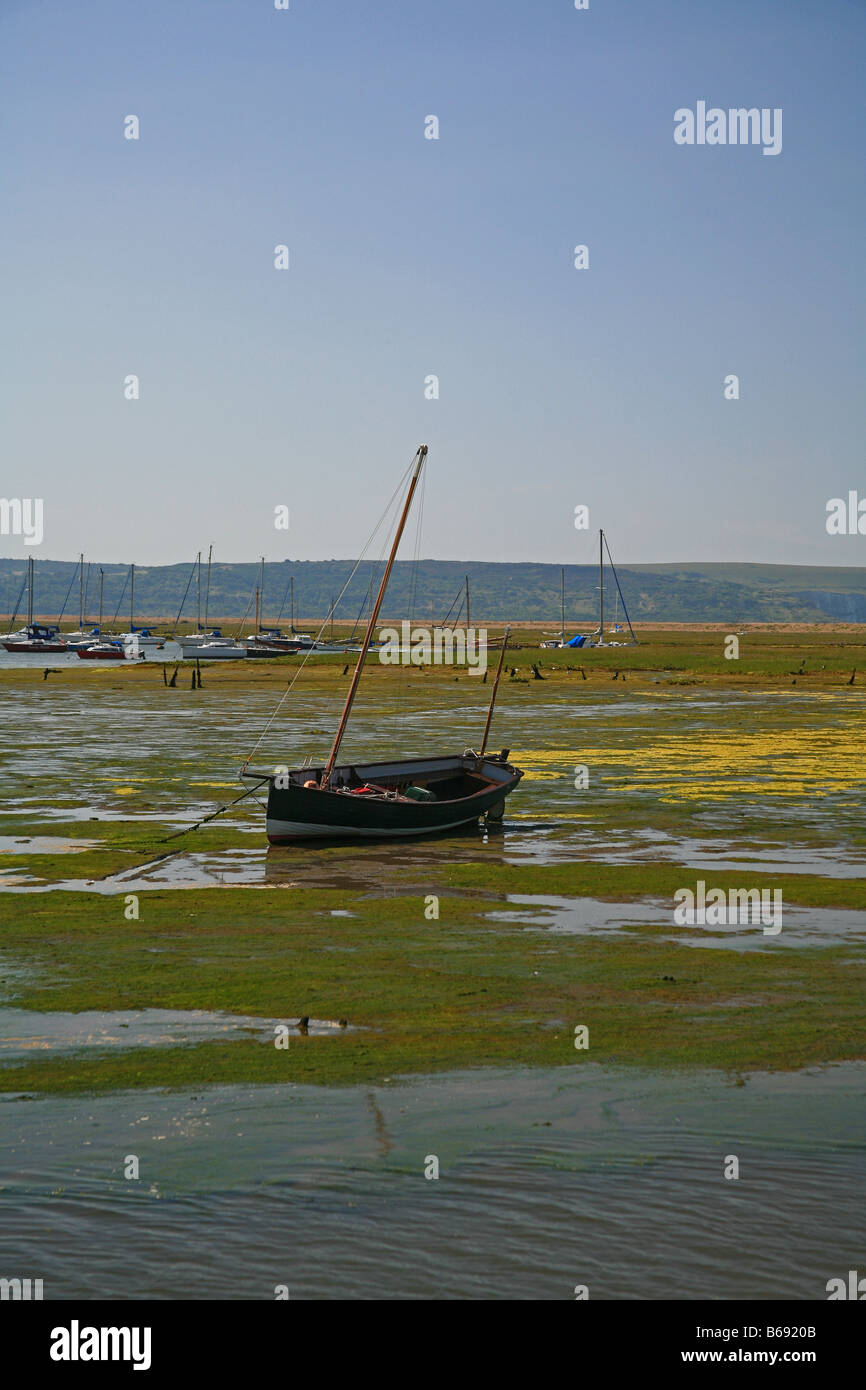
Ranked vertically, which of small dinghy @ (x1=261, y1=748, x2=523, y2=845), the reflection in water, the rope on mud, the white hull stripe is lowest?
the reflection in water

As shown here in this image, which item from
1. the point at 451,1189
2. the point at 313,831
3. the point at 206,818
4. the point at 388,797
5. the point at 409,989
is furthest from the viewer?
the point at 206,818

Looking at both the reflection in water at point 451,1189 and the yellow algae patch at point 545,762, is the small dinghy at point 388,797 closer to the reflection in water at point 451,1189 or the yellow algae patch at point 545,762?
the yellow algae patch at point 545,762

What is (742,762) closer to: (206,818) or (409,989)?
(206,818)

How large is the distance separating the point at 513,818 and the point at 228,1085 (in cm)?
2120

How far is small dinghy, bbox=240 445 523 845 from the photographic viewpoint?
1127 inches

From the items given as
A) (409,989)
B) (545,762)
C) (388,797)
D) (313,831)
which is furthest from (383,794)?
(545,762)

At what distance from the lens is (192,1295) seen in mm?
9109

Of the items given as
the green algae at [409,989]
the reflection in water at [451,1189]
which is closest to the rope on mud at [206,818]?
the green algae at [409,989]

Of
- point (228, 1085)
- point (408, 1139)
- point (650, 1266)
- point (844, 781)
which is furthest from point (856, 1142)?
point (844, 781)

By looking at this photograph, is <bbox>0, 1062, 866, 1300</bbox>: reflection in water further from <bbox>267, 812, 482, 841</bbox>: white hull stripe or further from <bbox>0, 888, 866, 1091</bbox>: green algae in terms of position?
<bbox>267, 812, 482, 841</bbox>: white hull stripe

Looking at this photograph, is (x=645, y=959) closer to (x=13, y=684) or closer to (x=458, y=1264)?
(x=458, y=1264)

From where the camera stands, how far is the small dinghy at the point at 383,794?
2862 centimetres

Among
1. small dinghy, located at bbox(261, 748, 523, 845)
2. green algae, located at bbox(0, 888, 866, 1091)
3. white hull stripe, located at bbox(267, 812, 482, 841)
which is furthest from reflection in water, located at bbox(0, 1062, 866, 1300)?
white hull stripe, located at bbox(267, 812, 482, 841)

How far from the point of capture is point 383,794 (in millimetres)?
31047
